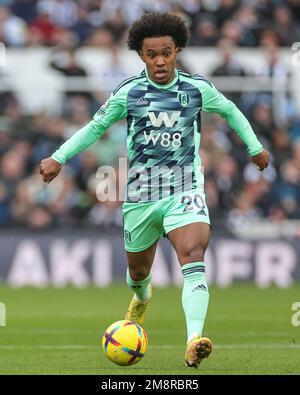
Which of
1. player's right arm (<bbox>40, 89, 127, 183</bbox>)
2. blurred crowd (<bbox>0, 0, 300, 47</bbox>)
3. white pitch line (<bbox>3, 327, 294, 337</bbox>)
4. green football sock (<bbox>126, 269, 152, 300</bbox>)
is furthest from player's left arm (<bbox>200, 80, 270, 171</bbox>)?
blurred crowd (<bbox>0, 0, 300, 47</bbox>)

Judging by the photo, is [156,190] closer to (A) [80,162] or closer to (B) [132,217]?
(B) [132,217]

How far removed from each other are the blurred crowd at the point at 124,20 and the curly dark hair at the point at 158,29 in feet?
38.6

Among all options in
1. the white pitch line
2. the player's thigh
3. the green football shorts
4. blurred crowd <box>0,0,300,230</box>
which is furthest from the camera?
blurred crowd <box>0,0,300,230</box>

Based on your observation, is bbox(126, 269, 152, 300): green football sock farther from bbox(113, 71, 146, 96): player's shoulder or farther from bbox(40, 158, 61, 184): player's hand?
bbox(113, 71, 146, 96): player's shoulder

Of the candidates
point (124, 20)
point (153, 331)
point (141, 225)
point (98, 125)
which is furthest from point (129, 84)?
point (124, 20)

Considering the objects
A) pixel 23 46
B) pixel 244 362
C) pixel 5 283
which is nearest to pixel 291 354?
pixel 244 362

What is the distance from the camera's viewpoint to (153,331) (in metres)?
12.8

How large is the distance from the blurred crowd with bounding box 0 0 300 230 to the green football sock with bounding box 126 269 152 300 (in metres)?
8.66

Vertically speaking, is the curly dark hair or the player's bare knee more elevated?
the curly dark hair

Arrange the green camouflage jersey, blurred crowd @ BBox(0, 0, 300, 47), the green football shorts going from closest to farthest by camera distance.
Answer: the green football shorts → the green camouflage jersey → blurred crowd @ BBox(0, 0, 300, 47)

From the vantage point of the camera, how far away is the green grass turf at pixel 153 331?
948cm

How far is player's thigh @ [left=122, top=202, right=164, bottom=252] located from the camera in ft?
32.6

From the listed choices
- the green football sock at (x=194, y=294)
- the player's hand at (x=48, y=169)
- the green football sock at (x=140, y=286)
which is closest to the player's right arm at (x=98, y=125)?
the player's hand at (x=48, y=169)

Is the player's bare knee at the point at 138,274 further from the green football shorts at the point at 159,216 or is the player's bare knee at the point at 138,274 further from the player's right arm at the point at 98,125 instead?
the player's right arm at the point at 98,125
